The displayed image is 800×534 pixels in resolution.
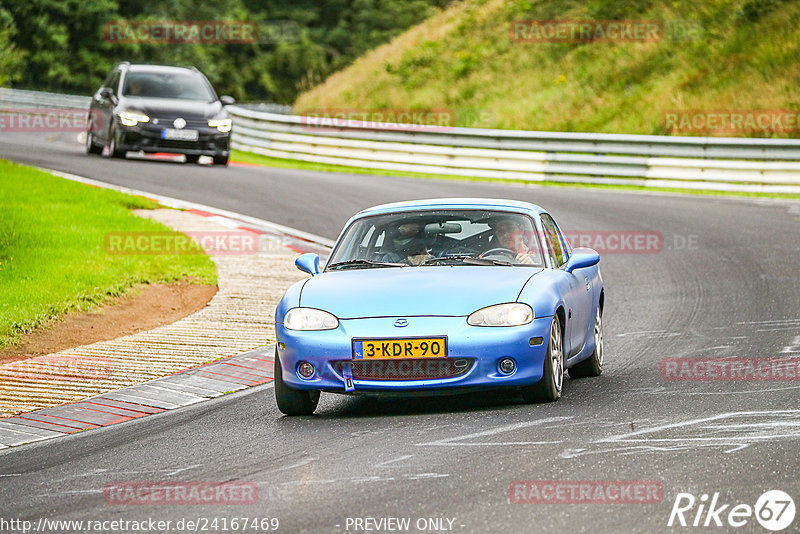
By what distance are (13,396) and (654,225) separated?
11.5 m

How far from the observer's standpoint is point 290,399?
8.03 m

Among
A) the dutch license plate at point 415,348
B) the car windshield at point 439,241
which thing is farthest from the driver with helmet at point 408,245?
the dutch license plate at point 415,348

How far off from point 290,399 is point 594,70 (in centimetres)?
2722

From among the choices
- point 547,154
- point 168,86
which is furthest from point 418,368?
point 168,86

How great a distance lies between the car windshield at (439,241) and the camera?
28.5 ft

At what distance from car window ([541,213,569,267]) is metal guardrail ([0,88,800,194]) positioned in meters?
14.2

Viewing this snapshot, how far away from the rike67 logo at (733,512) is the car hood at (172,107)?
65.8 feet

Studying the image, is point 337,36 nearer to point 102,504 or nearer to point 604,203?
point 604,203
